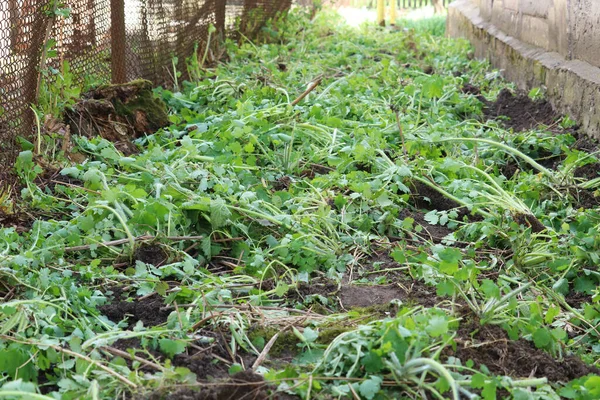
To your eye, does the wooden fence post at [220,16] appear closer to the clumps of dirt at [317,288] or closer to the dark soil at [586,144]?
the dark soil at [586,144]

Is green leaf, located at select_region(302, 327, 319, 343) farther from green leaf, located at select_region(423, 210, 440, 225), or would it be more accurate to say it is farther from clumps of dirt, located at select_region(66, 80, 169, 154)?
clumps of dirt, located at select_region(66, 80, 169, 154)

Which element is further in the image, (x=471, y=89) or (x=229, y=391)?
(x=471, y=89)

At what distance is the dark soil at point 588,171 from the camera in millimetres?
4360

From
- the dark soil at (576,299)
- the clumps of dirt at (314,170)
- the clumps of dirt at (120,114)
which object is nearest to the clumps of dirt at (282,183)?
the clumps of dirt at (314,170)

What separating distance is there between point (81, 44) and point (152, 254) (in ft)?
7.57

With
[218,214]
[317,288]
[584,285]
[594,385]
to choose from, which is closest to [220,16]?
[218,214]

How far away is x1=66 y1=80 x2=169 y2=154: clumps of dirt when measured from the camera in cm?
473

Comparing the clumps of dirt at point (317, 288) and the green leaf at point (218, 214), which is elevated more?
the green leaf at point (218, 214)

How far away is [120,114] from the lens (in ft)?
16.5

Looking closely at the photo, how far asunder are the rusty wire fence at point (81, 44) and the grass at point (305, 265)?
36 centimetres

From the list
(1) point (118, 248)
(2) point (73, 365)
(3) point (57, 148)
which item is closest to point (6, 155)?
(3) point (57, 148)

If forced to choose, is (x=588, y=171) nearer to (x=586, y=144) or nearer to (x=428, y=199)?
(x=586, y=144)

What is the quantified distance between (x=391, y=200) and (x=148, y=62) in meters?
2.94

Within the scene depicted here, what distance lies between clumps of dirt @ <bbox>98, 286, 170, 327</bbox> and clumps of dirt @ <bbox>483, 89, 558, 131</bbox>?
3689 mm
